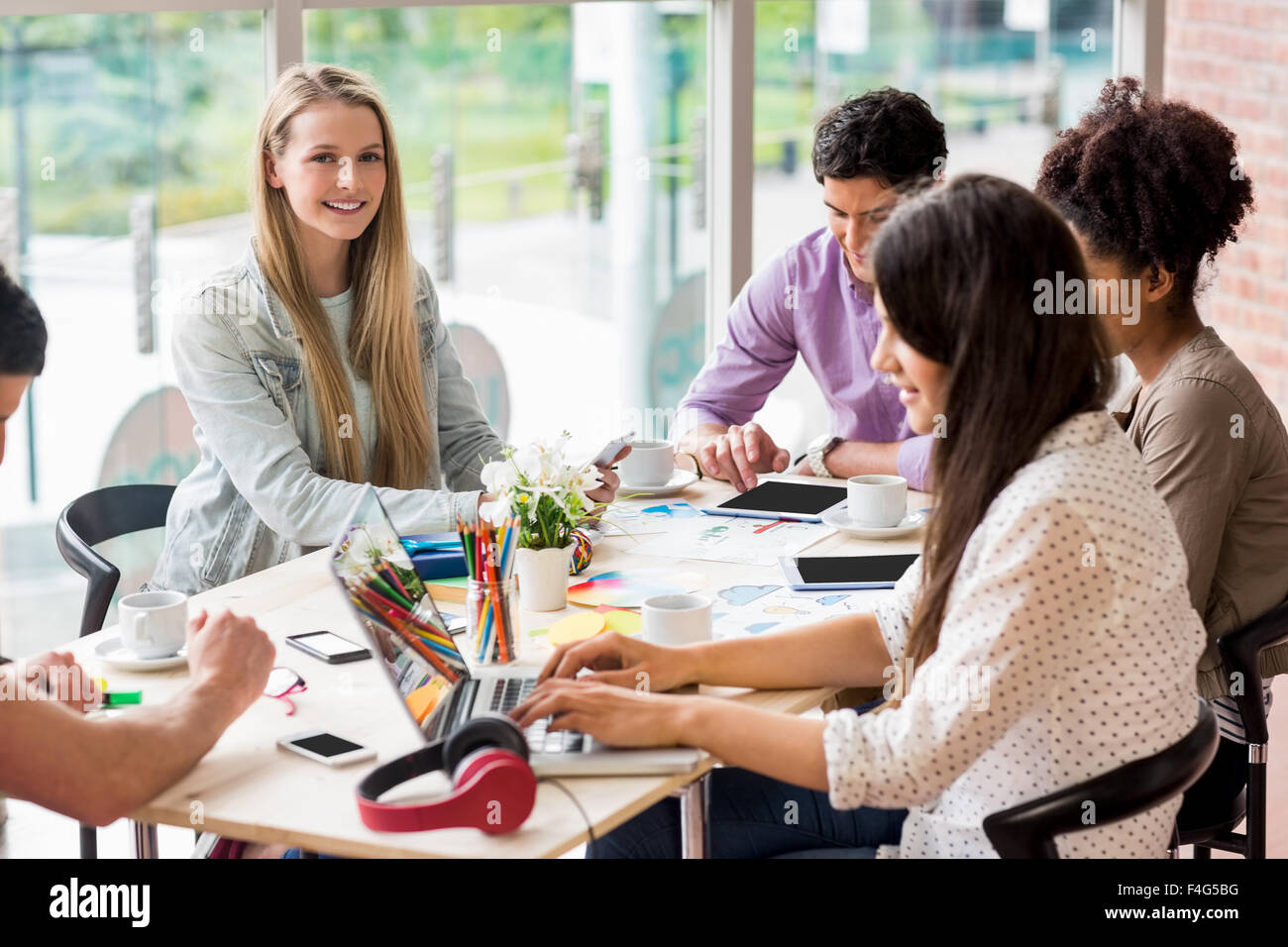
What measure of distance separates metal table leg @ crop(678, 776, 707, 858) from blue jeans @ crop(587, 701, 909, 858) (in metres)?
0.06

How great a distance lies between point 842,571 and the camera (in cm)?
219

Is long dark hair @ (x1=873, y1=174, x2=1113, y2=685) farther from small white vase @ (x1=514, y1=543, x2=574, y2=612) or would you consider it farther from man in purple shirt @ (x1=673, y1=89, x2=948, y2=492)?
man in purple shirt @ (x1=673, y1=89, x2=948, y2=492)

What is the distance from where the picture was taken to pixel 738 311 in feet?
10.5

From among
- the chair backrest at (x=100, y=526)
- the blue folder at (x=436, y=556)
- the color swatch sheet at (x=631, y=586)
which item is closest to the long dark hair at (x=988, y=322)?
the color swatch sheet at (x=631, y=586)

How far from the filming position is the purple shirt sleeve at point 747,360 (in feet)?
10.3

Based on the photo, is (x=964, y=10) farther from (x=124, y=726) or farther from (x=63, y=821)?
(x=124, y=726)

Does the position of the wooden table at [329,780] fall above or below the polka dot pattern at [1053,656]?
below

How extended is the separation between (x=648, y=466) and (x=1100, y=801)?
1330 mm

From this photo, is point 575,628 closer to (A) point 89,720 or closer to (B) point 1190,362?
(A) point 89,720

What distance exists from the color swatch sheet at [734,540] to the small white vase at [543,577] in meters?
0.28

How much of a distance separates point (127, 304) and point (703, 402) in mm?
1394

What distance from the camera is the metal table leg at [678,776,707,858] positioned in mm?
1717

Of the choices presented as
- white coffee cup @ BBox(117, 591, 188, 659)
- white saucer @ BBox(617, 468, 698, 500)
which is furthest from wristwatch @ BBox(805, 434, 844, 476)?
white coffee cup @ BBox(117, 591, 188, 659)

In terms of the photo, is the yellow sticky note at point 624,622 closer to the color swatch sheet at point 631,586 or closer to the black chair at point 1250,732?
the color swatch sheet at point 631,586
